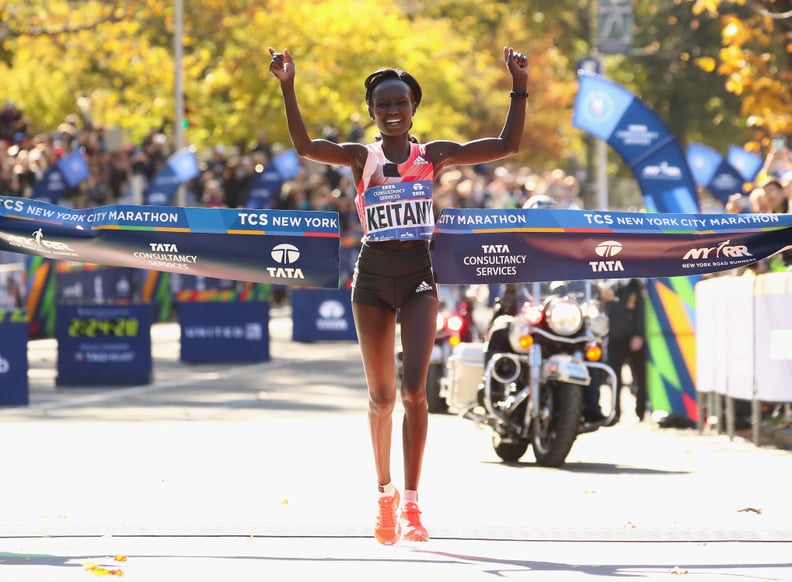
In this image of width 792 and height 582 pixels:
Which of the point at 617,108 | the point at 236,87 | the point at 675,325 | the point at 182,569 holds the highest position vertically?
the point at 236,87

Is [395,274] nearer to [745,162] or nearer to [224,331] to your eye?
[224,331]

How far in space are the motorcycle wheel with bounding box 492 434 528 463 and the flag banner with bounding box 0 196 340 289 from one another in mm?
3227

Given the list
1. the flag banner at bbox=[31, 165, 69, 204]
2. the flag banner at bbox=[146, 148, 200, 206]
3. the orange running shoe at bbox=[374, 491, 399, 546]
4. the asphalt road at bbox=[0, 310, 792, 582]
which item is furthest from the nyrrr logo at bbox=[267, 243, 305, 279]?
the flag banner at bbox=[146, 148, 200, 206]

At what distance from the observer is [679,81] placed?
5941 centimetres

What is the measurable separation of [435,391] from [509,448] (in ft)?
16.3

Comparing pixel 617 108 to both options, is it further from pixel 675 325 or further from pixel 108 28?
pixel 108 28

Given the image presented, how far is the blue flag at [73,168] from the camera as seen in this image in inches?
1125

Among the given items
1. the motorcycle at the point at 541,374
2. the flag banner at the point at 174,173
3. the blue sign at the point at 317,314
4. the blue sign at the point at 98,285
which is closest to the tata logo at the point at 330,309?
the blue sign at the point at 317,314

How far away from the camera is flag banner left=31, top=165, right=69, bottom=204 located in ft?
93.6

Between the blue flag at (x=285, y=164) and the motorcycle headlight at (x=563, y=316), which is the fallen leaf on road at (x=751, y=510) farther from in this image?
the blue flag at (x=285, y=164)

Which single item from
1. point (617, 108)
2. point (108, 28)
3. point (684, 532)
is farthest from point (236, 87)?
point (684, 532)

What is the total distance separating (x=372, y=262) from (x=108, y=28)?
106 ft

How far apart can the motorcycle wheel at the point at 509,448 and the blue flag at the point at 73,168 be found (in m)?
16.1

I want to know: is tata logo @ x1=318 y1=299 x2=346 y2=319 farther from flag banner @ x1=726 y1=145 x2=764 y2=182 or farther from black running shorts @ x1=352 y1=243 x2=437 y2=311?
black running shorts @ x1=352 y1=243 x2=437 y2=311
